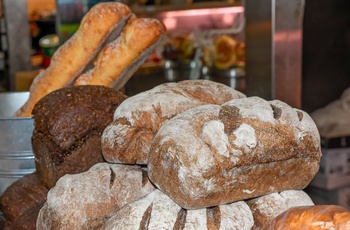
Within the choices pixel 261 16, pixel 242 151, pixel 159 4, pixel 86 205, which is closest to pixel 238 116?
pixel 242 151

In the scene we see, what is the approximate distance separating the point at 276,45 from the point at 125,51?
1321 mm

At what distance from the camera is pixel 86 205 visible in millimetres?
979

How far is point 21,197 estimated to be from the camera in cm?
124

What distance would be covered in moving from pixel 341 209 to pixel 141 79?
3078mm

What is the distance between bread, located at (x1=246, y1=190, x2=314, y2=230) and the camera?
94 cm

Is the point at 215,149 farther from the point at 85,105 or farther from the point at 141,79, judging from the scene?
the point at 141,79

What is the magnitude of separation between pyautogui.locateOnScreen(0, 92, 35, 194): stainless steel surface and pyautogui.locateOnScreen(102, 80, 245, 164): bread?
35 centimetres

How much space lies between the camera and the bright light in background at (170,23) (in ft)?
16.2

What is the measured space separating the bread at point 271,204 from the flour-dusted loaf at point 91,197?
7.3 inches

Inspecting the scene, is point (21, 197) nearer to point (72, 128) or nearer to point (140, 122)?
point (72, 128)

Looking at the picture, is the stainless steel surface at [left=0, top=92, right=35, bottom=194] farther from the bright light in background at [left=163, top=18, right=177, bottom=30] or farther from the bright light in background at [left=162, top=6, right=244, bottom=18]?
the bright light in background at [left=163, top=18, right=177, bottom=30]

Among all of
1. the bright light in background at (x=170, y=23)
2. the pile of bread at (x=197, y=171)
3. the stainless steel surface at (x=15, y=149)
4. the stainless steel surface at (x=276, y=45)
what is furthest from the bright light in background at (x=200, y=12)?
the pile of bread at (x=197, y=171)

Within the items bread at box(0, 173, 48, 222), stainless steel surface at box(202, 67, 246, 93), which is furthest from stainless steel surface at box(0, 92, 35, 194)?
stainless steel surface at box(202, 67, 246, 93)

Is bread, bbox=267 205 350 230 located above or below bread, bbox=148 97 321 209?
below
